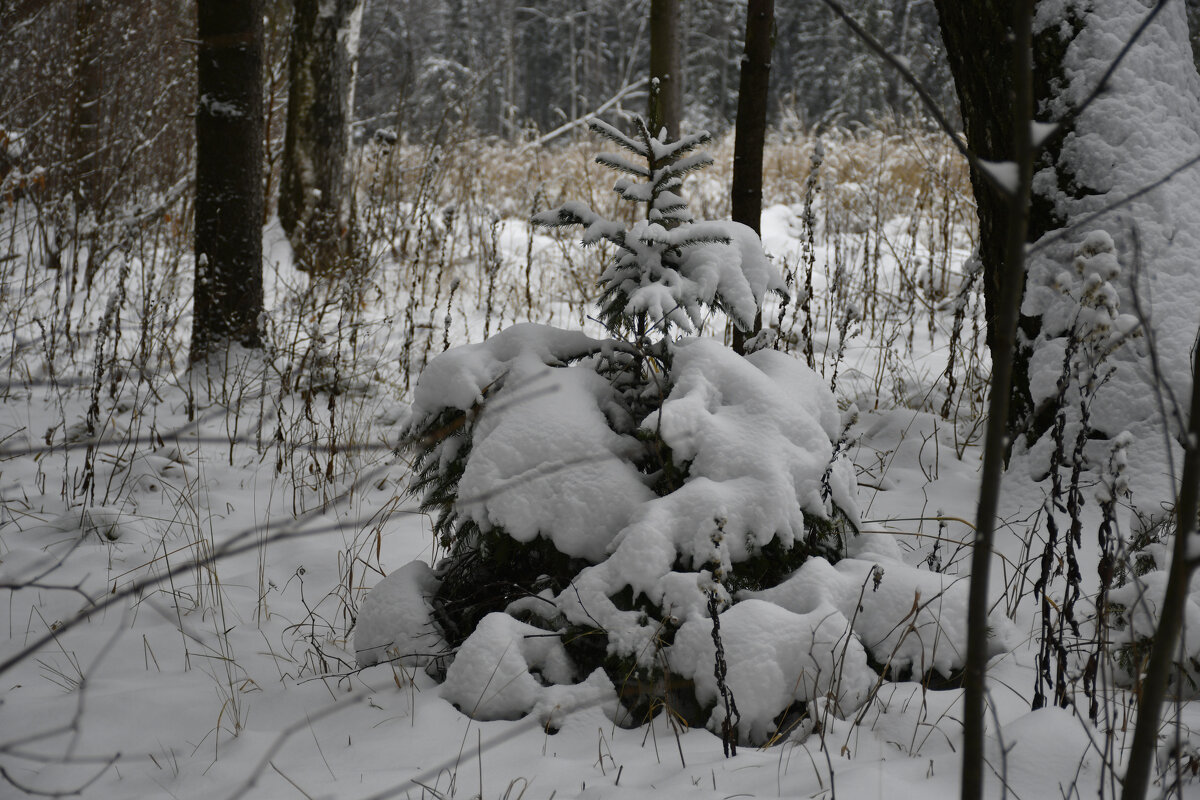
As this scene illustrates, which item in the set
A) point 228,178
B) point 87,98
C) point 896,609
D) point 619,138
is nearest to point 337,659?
point 896,609

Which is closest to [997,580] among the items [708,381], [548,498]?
[708,381]

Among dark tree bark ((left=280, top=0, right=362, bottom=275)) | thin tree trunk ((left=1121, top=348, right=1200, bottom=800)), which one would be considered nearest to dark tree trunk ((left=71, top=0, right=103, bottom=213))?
dark tree bark ((left=280, top=0, right=362, bottom=275))

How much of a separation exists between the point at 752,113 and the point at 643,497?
5.42 ft

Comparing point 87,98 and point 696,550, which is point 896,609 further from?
point 87,98

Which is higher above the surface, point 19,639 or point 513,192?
point 513,192

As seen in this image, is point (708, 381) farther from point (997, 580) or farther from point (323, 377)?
point (323, 377)

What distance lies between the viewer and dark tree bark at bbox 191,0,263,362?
3.67m

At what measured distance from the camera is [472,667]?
1.72 m

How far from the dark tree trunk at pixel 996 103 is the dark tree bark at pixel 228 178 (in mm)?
2857

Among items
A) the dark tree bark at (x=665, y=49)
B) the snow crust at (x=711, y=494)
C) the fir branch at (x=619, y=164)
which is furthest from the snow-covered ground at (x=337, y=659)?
the dark tree bark at (x=665, y=49)

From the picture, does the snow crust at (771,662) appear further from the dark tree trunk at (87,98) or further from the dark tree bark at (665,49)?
the dark tree trunk at (87,98)

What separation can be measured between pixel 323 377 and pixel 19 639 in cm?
180

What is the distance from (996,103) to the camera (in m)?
2.50

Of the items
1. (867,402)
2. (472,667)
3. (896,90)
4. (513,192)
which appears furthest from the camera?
(896,90)
